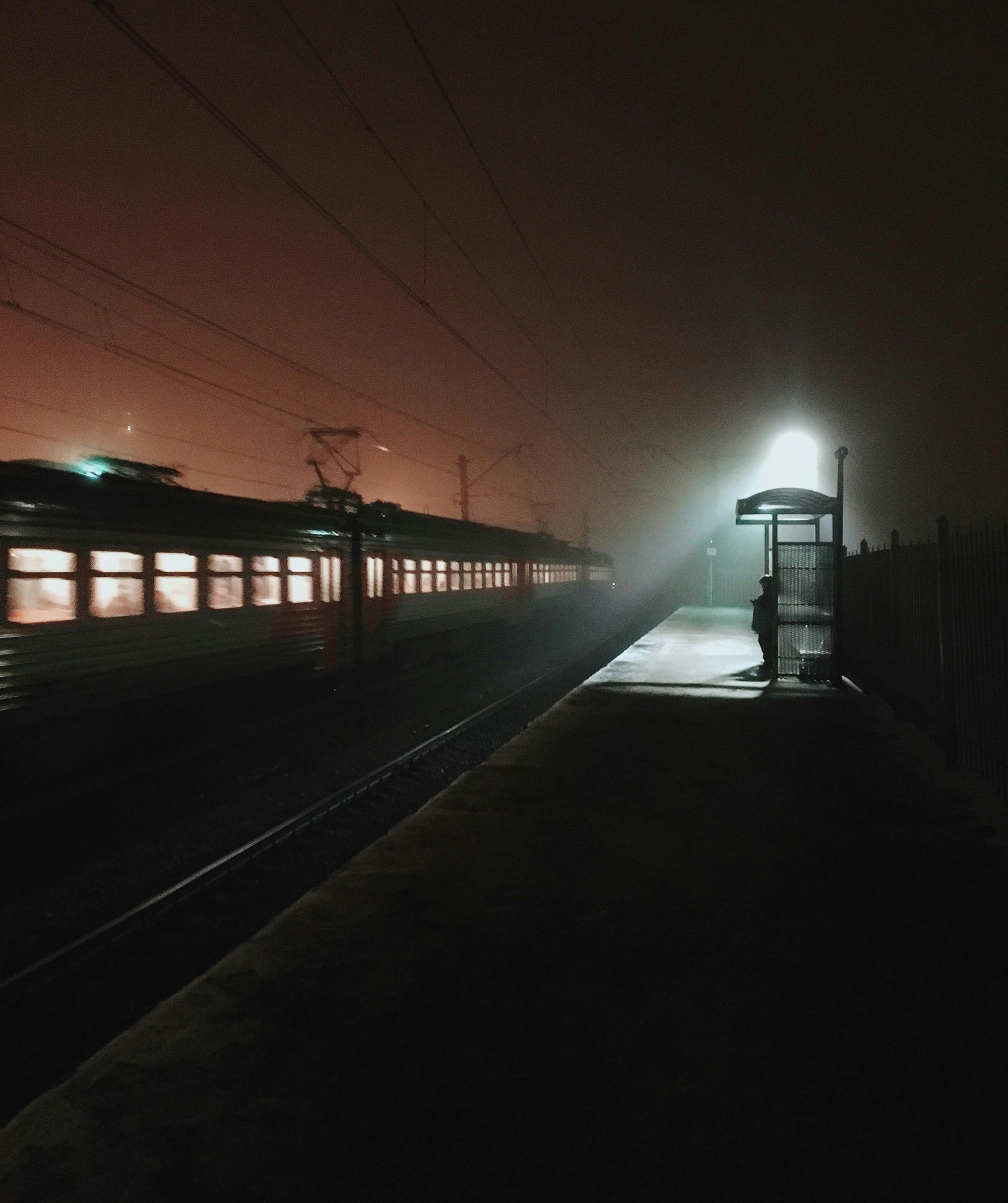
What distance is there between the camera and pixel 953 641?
666 centimetres

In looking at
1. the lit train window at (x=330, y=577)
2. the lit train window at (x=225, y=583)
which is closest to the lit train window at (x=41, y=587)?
the lit train window at (x=225, y=583)

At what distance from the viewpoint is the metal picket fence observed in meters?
5.70

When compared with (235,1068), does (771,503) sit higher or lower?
higher

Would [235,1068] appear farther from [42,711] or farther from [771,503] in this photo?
[771,503]

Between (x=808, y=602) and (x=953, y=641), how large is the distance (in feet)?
18.6

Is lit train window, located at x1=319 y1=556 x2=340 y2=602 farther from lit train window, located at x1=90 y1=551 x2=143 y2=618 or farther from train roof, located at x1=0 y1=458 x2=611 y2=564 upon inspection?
lit train window, located at x1=90 y1=551 x2=143 y2=618

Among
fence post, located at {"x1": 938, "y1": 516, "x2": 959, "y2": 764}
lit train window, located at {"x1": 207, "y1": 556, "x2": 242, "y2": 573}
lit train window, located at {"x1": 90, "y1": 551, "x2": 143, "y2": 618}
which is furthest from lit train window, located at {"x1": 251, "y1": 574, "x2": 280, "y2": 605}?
fence post, located at {"x1": 938, "y1": 516, "x2": 959, "y2": 764}

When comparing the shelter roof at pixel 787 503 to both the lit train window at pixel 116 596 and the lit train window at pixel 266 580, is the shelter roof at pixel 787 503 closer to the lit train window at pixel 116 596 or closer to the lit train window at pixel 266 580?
the lit train window at pixel 266 580

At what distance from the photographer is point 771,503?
11.7 m

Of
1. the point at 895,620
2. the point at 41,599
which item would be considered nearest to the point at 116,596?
the point at 41,599

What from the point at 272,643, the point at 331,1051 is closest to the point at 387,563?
the point at 272,643

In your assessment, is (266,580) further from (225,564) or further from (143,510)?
(143,510)

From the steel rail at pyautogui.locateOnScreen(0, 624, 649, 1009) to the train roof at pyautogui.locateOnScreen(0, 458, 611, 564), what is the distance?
12.3 ft

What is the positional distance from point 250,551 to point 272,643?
1.32 metres
